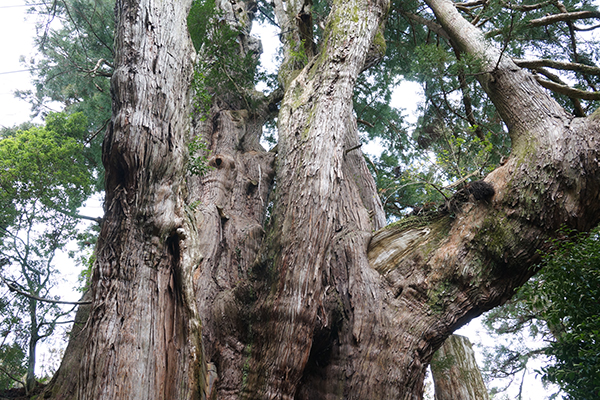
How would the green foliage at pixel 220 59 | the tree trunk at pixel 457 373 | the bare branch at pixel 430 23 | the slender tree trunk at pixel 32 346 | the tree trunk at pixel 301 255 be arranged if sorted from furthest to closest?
the green foliage at pixel 220 59 < the bare branch at pixel 430 23 < the tree trunk at pixel 457 373 < the slender tree trunk at pixel 32 346 < the tree trunk at pixel 301 255

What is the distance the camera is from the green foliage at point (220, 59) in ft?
20.5

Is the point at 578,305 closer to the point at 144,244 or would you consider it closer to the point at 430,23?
the point at 144,244

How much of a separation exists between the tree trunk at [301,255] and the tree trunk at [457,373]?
1.89 m

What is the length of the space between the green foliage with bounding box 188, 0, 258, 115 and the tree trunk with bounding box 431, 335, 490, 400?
483 cm

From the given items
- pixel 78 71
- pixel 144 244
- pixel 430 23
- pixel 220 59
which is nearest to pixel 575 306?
pixel 144 244

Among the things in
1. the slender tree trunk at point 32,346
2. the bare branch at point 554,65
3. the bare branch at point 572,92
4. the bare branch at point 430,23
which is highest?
the bare branch at point 430,23

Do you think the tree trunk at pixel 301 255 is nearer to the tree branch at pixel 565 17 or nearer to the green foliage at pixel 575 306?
the green foliage at pixel 575 306

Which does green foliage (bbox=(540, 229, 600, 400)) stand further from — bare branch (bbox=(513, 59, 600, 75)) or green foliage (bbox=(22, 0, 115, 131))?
green foliage (bbox=(22, 0, 115, 131))

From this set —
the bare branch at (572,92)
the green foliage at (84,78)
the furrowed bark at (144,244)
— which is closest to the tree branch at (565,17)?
the bare branch at (572,92)

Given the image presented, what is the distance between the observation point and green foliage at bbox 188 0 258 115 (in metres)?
6.24

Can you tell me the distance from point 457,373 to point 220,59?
222 inches

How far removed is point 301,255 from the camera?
9.15 feet

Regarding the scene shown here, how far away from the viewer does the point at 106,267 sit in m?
2.29

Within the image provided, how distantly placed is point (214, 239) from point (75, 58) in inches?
192
